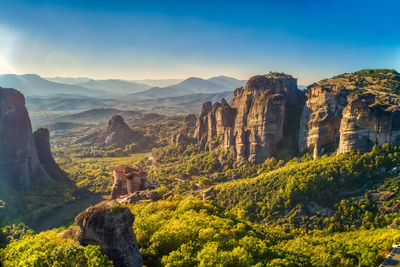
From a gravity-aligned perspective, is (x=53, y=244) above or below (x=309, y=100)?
below

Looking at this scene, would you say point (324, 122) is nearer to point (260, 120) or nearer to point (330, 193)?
point (260, 120)

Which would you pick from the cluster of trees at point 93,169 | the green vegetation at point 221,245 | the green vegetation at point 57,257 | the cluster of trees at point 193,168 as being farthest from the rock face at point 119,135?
the green vegetation at point 57,257

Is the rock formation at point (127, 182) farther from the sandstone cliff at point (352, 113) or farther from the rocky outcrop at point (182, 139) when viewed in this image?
the rocky outcrop at point (182, 139)

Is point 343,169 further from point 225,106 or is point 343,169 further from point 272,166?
point 225,106

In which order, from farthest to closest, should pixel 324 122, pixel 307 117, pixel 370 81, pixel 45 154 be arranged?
pixel 45 154
pixel 370 81
pixel 307 117
pixel 324 122

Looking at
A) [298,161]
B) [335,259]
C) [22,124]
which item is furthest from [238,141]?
[22,124]

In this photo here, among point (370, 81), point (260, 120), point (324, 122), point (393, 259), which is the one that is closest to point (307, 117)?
point (324, 122)

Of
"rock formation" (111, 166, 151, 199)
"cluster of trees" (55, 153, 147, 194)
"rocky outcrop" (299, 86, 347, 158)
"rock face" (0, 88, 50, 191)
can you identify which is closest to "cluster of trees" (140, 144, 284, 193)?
"rocky outcrop" (299, 86, 347, 158)
